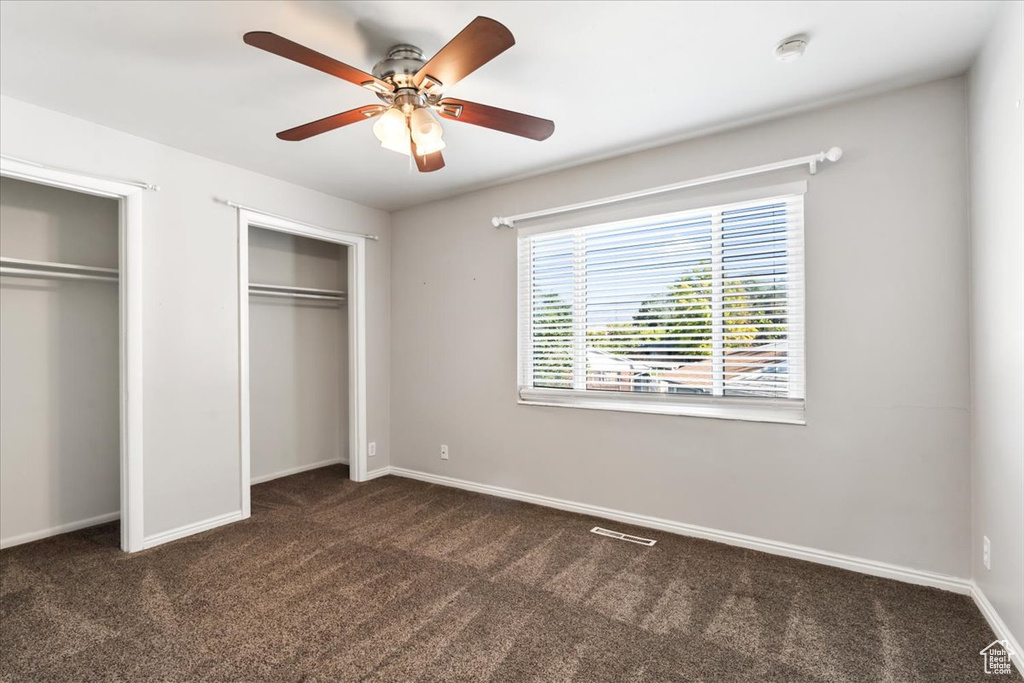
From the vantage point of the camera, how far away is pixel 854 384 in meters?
2.60

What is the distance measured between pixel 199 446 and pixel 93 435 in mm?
863

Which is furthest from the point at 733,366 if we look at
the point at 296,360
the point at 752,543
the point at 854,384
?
the point at 296,360

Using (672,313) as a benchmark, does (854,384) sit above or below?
below

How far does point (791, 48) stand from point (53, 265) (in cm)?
425

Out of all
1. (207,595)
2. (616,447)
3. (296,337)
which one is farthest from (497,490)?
(296,337)

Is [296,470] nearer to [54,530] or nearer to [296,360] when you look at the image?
[296,360]

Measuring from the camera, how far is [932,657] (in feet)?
6.23

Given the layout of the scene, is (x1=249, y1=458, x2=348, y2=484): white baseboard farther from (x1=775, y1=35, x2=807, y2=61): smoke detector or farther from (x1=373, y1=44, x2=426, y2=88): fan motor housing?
(x1=775, y1=35, x2=807, y2=61): smoke detector

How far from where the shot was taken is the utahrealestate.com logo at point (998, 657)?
1.81 metres

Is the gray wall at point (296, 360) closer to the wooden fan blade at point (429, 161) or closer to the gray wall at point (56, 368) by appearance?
the gray wall at point (56, 368)

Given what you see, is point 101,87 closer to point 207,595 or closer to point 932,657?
point 207,595

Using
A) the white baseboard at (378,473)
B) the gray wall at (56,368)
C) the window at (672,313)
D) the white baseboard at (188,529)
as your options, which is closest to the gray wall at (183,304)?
the white baseboard at (188,529)

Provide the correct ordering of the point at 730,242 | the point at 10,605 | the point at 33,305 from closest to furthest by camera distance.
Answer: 1. the point at 10,605
2. the point at 730,242
3. the point at 33,305

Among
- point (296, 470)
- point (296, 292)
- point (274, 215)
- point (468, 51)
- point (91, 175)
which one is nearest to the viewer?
point (468, 51)
